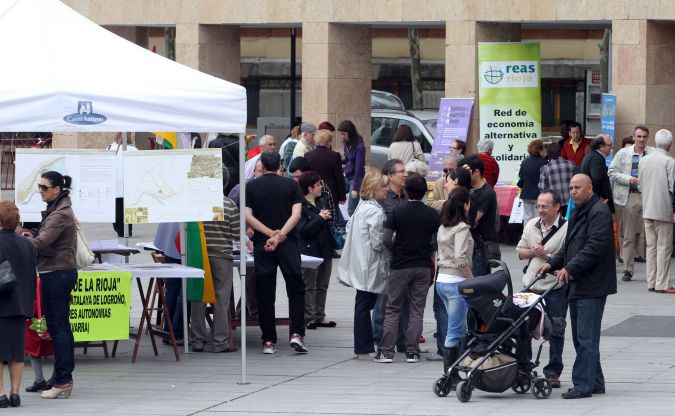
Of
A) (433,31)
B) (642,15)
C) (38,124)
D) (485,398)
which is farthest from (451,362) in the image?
(433,31)

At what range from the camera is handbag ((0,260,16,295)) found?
1051 centimetres

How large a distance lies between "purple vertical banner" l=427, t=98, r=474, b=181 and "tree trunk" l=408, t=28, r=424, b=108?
18354 mm

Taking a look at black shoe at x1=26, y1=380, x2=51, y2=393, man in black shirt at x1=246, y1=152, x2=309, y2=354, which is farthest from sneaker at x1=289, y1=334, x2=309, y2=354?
black shoe at x1=26, y1=380, x2=51, y2=393

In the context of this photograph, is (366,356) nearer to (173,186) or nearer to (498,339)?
(173,186)

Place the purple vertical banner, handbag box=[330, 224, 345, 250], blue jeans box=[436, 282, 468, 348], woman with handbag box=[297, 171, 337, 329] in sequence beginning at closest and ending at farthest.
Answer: blue jeans box=[436, 282, 468, 348]
woman with handbag box=[297, 171, 337, 329]
handbag box=[330, 224, 345, 250]
the purple vertical banner

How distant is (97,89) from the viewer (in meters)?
11.7

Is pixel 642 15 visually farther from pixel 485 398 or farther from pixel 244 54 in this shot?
pixel 244 54

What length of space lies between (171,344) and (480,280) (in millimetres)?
3941

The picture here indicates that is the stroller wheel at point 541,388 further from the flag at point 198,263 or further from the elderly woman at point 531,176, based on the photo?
the elderly woman at point 531,176

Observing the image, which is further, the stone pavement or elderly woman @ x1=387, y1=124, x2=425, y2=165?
elderly woman @ x1=387, y1=124, x2=425, y2=165

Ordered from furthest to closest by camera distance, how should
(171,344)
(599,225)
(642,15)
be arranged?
(642,15) → (171,344) → (599,225)

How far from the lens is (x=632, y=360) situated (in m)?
12.8

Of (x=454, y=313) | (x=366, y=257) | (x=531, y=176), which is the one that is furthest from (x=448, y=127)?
(x=454, y=313)

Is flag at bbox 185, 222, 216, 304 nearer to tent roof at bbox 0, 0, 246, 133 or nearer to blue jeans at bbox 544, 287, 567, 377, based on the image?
tent roof at bbox 0, 0, 246, 133
